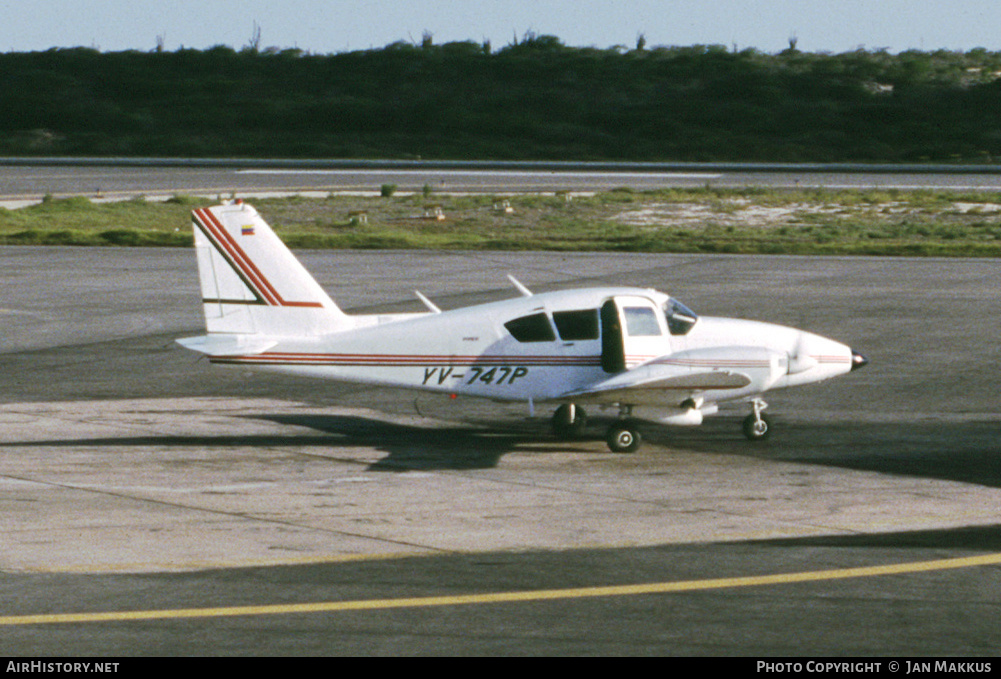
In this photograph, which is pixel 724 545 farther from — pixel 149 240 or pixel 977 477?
pixel 149 240

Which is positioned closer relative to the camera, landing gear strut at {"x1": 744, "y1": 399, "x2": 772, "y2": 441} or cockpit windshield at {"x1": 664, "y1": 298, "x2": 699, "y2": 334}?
cockpit windshield at {"x1": 664, "y1": 298, "x2": 699, "y2": 334}

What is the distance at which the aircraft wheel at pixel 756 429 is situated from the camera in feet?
69.7

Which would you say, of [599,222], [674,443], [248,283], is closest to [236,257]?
[248,283]

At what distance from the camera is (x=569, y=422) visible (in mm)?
21547

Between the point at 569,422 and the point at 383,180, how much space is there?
6351 cm

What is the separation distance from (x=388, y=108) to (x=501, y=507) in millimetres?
111982

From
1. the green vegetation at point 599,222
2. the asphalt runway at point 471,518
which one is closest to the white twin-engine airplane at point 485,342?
the asphalt runway at point 471,518

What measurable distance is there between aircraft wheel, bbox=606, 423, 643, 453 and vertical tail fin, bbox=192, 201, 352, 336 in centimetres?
456

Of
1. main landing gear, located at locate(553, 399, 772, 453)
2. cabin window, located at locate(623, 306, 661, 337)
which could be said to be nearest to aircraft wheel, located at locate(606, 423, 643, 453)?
main landing gear, located at locate(553, 399, 772, 453)

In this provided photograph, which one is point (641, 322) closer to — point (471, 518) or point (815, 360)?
point (815, 360)

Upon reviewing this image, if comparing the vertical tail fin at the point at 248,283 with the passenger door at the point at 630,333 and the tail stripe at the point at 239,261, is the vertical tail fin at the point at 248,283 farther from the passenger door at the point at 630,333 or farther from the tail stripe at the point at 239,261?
the passenger door at the point at 630,333

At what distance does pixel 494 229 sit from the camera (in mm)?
57500

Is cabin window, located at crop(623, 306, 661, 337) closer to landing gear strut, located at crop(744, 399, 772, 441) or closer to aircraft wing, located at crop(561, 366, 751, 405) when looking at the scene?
aircraft wing, located at crop(561, 366, 751, 405)

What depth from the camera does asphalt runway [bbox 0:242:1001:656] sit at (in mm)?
11953
